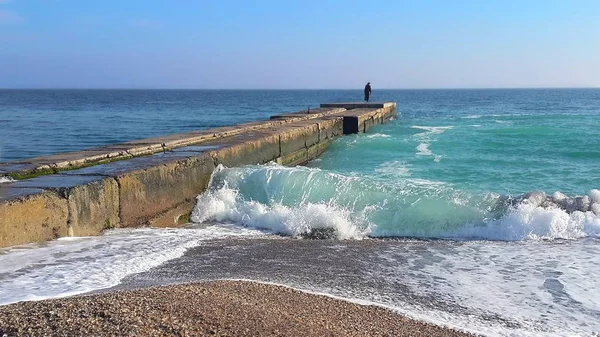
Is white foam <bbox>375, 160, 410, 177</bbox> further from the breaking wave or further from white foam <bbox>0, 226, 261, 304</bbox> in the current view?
white foam <bbox>0, 226, 261, 304</bbox>

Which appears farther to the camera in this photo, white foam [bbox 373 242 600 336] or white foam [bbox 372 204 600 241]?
white foam [bbox 372 204 600 241]

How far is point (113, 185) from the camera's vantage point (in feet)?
23.4

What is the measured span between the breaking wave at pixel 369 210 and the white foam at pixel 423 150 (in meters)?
6.68

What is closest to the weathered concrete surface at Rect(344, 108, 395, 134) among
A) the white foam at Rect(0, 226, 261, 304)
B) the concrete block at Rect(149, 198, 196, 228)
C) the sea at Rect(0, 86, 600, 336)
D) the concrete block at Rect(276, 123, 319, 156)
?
the concrete block at Rect(276, 123, 319, 156)

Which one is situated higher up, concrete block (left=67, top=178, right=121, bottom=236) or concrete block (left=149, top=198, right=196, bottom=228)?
concrete block (left=67, top=178, right=121, bottom=236)

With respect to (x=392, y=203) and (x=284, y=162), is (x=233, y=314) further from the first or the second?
(x=284, y=162)

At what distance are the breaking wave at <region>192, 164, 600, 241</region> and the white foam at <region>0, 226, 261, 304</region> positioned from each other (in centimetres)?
137

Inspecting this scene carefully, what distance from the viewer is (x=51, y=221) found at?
6223mm

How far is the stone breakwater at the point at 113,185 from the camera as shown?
609 centimetres

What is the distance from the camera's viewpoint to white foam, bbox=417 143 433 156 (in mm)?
16109

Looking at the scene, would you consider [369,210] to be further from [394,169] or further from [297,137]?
[297,137]

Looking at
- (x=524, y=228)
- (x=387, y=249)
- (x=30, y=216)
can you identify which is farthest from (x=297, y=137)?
(x=30, y=216)

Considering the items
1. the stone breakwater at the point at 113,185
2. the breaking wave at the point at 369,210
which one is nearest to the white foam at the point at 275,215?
the breaking wave at the point at 369,210

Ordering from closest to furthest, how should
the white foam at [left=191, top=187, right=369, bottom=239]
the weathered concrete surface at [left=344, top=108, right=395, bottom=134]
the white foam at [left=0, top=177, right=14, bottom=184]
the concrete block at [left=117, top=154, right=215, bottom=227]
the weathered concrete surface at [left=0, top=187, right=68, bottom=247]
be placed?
the weathered concrete surface at [left=0, top=187, right=68, bottom=247] → the white foam at [left=0, top=177, right=14, bottom=184] → the concrete block at [left=117, top=154, right=215, bottom=227] → the white foam at [left=191, top=187, right=369, bottom=239] → the weathered concrete surface at [left=344, top=108, right=395, bottom=134]
